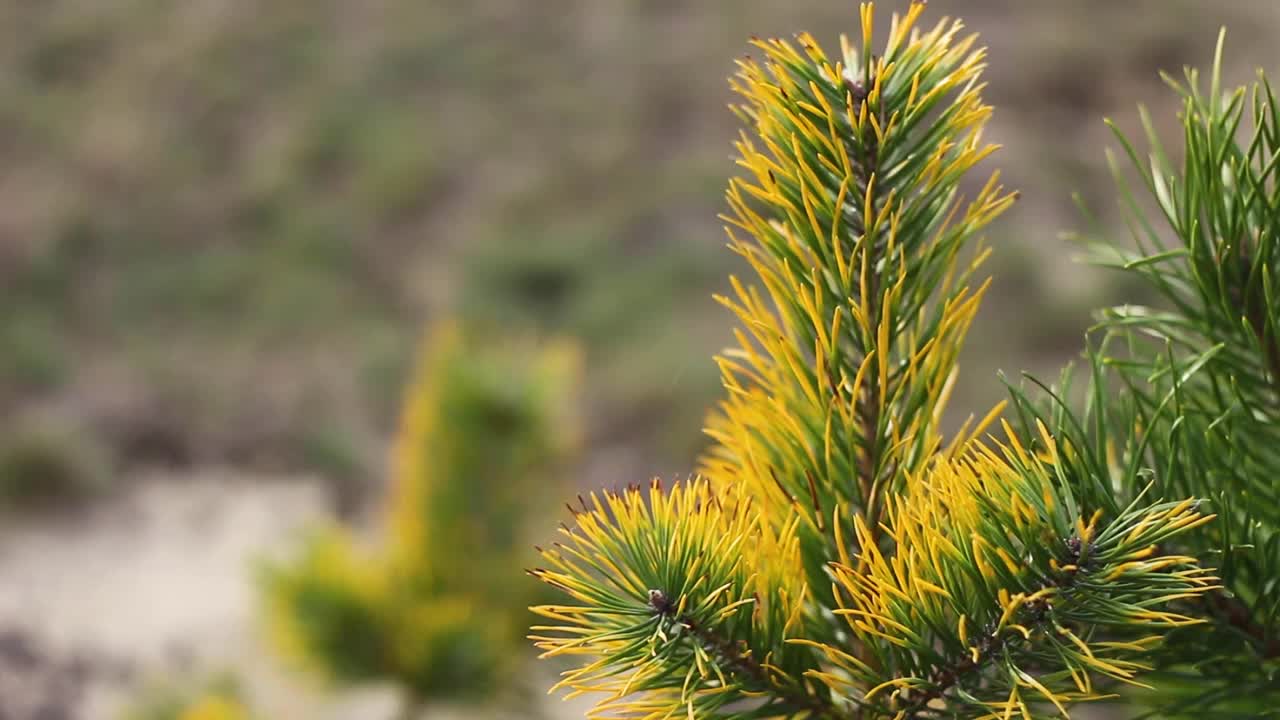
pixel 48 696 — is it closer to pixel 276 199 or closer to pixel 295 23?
pixel 276 199

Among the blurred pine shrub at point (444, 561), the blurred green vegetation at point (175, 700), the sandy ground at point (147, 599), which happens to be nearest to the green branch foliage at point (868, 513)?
the blurred pine shrub at point (444, 561)

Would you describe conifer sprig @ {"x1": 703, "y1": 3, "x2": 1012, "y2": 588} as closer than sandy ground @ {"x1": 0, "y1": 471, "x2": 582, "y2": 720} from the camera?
Yes

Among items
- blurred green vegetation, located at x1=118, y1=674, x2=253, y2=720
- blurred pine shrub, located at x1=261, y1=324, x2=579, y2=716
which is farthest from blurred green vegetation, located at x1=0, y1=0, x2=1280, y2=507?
blurred pine shrub, located at x1=261, y1=324, x2=579, y2=716

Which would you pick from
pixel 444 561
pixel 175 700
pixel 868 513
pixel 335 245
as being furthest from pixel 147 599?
pixel 868 513

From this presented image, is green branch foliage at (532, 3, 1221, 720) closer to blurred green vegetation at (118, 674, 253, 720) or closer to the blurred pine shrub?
the blurred pine shrub

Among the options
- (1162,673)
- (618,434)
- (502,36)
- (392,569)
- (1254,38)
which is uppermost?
(502,36)

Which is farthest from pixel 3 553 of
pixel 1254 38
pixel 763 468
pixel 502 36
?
pixel 1254 38

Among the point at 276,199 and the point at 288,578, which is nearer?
the point at 288,578

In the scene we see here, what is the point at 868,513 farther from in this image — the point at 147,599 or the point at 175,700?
the point at 147,599
